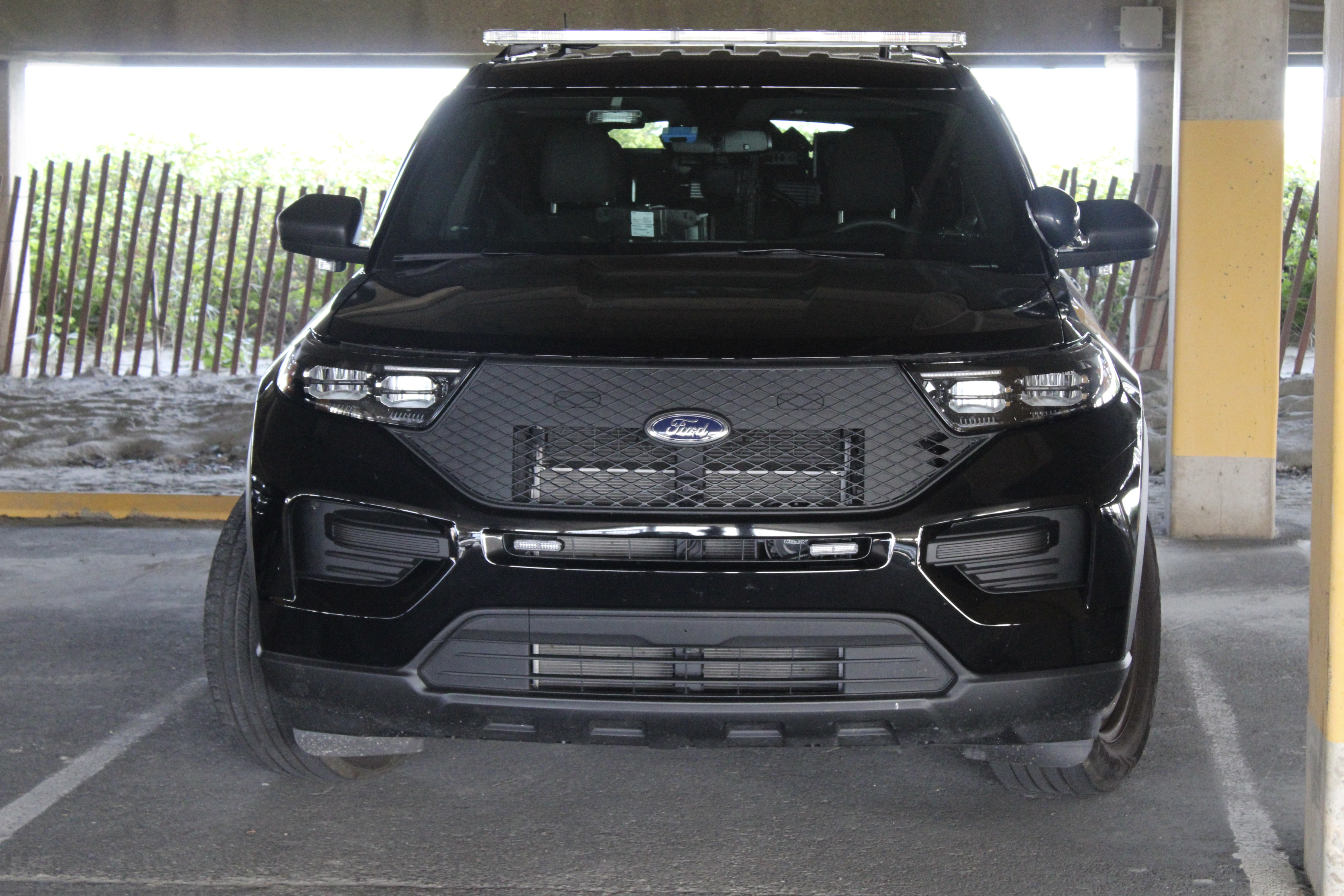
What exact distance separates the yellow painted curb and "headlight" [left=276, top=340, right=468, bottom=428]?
4486mm

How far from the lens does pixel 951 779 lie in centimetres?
360

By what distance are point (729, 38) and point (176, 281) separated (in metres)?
13.2

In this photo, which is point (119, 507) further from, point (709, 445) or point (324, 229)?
point (709, 445)

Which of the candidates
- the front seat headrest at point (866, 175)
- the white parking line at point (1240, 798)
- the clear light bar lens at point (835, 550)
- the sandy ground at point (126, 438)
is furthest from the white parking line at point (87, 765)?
the sandy ground at point (126, 438)

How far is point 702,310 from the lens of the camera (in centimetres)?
291

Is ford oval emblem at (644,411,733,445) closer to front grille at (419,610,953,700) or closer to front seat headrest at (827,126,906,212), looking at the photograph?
front grille at (419,610,953,700)

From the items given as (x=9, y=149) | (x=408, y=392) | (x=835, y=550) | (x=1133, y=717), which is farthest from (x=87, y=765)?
(x=9, y=149)

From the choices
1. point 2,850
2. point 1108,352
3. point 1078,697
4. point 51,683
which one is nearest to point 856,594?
point 1078,697

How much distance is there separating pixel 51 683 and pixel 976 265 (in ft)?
9.98

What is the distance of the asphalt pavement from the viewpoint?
118 inches

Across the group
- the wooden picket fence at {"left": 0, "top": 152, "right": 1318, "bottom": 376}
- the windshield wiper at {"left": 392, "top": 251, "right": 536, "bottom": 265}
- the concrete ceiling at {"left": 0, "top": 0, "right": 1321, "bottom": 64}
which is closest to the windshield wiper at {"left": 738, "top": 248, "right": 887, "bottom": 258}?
the windshield wiper at {"left": 392, "top": 251, "right": 536, "bottom": 265}

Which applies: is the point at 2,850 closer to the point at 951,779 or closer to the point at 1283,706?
the point at 951,779

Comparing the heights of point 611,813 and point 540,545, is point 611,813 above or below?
below

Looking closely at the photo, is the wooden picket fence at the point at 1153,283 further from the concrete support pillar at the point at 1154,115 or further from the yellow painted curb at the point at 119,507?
the yellow painted curb at the point at 119,507
